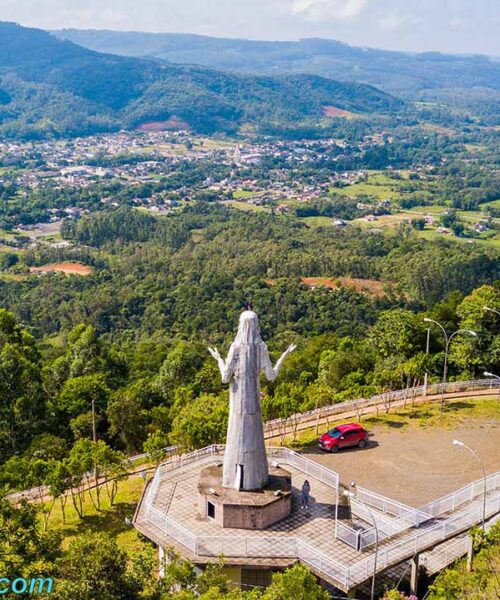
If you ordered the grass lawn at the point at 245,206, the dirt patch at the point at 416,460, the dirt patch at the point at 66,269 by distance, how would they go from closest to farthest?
the dirt patch at the point at 416,460 < the dirt patch at the point at 66,269 < the grass lawn at the point at 245,206

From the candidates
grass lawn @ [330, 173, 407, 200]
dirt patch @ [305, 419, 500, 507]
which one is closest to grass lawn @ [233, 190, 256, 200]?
grass lawn @ [330, 173, 407, 200]

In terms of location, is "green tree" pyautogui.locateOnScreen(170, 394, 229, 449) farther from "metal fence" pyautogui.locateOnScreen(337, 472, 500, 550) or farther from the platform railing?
the platform railing

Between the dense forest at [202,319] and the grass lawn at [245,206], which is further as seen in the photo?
the grass lawn at [245,206]

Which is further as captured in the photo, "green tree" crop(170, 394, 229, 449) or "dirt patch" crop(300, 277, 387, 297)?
"dirt patch" crop(300, 277, 387, 297)

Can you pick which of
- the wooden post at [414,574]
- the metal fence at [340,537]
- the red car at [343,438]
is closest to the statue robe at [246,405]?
the metal fence at [340,537]

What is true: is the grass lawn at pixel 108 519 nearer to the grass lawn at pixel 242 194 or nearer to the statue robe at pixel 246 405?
the statue robe at pixel 246 405

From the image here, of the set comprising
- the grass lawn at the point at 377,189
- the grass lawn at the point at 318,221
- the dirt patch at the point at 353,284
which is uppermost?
the grass lawn at the point at 377,189
